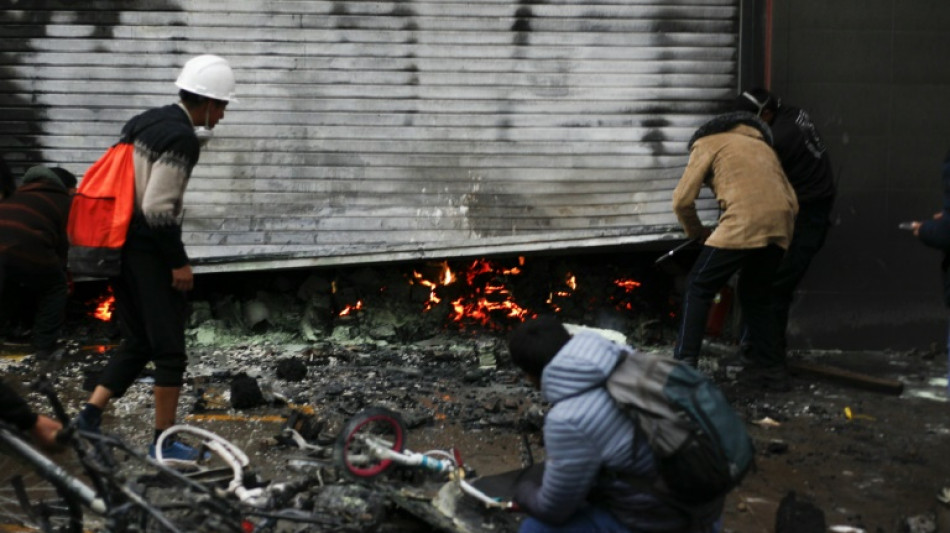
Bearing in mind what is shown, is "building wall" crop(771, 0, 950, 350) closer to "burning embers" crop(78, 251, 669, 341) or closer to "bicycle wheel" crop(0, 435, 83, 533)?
"burning embers" crop(78, 251, 669, 341)

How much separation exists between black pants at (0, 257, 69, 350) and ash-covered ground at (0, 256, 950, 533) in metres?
0.24

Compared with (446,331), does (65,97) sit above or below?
above

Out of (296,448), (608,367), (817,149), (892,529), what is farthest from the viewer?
(817,149)

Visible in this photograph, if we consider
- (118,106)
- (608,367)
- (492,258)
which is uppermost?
(118,106)

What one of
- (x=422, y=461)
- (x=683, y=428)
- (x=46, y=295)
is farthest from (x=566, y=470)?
(x=46, y=295)

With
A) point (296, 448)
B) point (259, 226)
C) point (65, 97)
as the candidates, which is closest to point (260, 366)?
point (259, 226)

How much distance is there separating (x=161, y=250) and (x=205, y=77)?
91 centimetres

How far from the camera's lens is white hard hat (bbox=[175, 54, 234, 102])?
5.45 metres

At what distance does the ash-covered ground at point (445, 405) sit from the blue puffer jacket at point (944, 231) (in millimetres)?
1124

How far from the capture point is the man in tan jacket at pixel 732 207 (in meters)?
6.81

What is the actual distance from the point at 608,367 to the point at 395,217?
5.16 meters

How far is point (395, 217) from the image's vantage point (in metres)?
8.70

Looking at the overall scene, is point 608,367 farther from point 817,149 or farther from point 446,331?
point 446,331

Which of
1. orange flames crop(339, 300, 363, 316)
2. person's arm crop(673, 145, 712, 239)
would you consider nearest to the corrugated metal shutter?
orange flames crop(339, 300, 363, 316)
